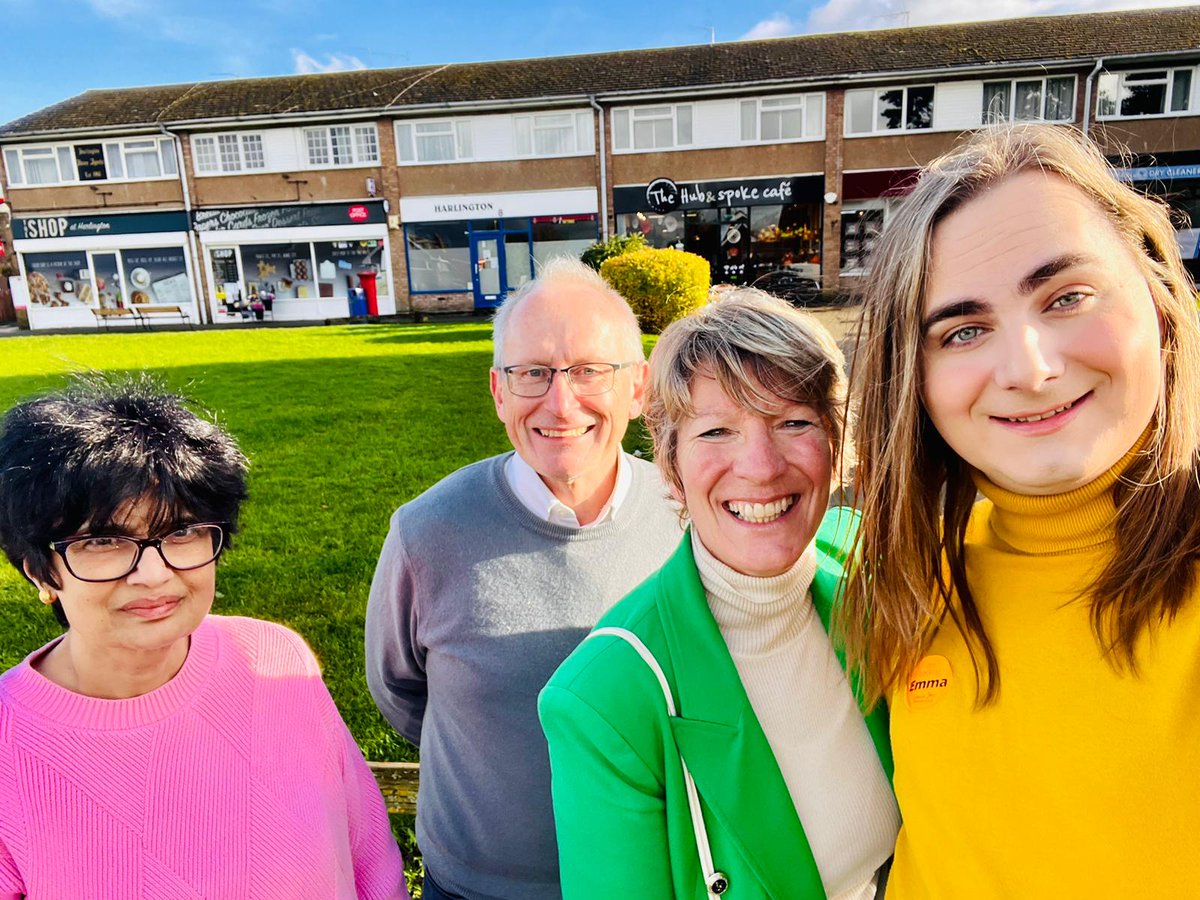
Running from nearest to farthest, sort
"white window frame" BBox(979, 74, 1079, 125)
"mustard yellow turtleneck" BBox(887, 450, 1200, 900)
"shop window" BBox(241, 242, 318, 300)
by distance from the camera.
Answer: "mustard yellow turtleneck" BBox(887, 450, 1200, 900), "white window frame" BBox(979, 74, 1079, 125), "shop window" BBox(241, 242, 318, 300)

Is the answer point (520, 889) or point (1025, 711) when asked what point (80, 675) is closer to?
point (520, 889)

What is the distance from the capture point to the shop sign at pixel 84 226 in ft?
91.5

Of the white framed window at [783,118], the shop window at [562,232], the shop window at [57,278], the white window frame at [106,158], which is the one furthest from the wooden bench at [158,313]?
the white framed window at [783,118]

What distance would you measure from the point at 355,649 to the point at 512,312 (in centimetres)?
259

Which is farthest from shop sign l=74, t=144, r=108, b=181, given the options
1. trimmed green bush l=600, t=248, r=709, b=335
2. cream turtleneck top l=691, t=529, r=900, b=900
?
cream turtleneck top l=691, t=529, r=900, b=900

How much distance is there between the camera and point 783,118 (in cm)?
2473

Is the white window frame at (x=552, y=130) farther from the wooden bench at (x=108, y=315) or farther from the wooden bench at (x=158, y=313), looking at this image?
the wooden bench at (x=108, y=315)

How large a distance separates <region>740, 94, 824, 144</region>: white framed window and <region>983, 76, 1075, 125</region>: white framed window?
5.23 m

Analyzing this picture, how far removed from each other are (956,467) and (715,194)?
25719mm

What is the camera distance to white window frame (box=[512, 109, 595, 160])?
83.9ft

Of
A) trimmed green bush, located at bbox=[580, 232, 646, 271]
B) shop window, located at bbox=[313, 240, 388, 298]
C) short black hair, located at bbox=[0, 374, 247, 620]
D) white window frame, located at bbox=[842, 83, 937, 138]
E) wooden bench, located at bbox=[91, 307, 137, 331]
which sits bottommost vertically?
short black hair, located at bbox=[0, 374, 247, 620]

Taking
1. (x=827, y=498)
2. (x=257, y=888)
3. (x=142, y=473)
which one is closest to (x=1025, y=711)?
(x=827, y=498)

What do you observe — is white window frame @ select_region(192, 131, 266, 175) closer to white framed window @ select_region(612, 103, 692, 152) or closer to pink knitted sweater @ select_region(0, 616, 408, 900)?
white framed window @ select_region(612, 103, 692, 152)

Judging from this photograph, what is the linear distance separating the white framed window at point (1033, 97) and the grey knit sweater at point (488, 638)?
26.8 metres
